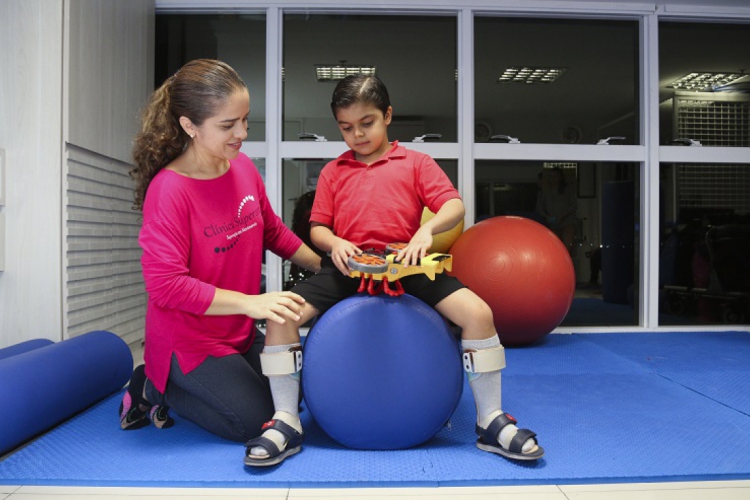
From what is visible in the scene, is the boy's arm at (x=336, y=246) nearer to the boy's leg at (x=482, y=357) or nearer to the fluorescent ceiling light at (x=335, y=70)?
the boy's leg at (x=482, y=357)

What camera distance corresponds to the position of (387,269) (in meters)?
1.53

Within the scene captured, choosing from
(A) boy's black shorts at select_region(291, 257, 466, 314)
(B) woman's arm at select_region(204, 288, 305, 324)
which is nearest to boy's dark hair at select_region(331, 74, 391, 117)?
(A) boy's black shorts at select_region(291, 257, 466, 314)

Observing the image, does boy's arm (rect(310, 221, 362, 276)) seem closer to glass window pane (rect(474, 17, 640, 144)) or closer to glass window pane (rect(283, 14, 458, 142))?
glass window pane (rect(283, 14, 458, 142))

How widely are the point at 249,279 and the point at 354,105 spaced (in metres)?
0.63

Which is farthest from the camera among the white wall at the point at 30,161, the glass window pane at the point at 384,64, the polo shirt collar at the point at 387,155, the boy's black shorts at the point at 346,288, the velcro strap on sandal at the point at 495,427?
the glass window pane at the point at 384,64

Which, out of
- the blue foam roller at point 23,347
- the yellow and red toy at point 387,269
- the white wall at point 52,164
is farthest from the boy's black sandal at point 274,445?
the white wall at point 52,164

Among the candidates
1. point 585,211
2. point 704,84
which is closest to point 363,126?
point 585,211

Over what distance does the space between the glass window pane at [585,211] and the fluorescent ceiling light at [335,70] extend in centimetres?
100

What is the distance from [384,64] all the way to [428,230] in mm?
2468

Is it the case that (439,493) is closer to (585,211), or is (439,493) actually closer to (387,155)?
(387,155)

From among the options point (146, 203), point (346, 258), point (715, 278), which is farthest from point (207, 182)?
point (715, 278)

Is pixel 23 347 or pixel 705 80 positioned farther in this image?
pixel 705 80

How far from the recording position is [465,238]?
3.14 metres

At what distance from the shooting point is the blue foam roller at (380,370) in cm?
155
